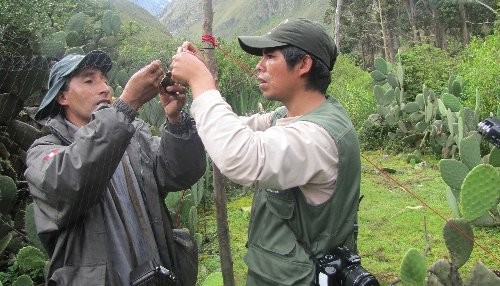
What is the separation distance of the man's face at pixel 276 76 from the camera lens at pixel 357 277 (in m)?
0.61

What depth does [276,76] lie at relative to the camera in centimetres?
175

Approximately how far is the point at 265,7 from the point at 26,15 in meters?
99.5

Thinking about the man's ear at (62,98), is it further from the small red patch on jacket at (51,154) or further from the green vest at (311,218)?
the green vest at (311,218)

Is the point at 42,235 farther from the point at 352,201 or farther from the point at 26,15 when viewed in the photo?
the point at 26,15

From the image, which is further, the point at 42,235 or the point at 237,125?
the point at 42,235

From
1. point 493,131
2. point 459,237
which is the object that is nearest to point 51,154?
point 493,131

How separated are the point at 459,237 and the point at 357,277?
1.67m

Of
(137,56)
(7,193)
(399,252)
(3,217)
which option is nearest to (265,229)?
(7,193)

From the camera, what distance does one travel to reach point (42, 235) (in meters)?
1.70

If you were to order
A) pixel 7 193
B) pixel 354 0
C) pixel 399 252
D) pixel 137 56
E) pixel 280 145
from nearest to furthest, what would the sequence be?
pixel 280 145
pixel 7 193
pixel 399 252
pixel 137 56
pixel 354 0

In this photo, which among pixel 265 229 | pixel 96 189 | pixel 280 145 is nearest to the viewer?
pixel 280 145

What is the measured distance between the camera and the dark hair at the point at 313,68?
A: 67.9 inches

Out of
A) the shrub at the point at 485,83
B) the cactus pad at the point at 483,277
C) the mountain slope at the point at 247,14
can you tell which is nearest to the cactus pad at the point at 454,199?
the cactus pad at the point at 483,277

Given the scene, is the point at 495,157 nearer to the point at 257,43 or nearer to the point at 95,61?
the point at 257,43
